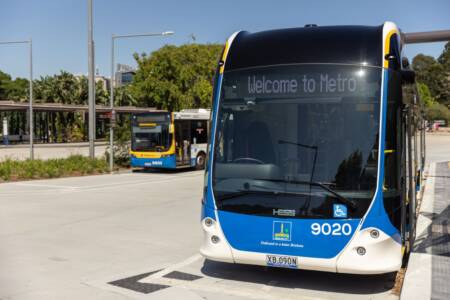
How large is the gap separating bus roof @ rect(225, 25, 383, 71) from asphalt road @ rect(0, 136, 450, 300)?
272 cm

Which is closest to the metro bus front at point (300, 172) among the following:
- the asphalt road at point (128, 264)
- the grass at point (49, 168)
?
the asphalt road at point (128, 264)

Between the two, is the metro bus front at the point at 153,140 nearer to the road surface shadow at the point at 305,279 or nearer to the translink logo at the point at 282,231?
the road surface shadow at the point at 305,279

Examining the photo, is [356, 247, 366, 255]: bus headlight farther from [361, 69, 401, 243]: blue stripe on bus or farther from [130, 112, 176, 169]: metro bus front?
[130, 112, 176, 169]: metro bus front

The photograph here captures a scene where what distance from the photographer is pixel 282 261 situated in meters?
6.39

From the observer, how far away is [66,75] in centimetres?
6731

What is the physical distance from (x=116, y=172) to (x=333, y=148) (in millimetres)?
21013

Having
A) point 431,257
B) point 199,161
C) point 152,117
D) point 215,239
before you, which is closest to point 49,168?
point 152,117

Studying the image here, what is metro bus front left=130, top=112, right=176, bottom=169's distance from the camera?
25.3 meters

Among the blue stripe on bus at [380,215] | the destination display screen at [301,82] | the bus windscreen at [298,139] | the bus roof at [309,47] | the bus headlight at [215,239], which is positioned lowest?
the bus headlight at [215,239]

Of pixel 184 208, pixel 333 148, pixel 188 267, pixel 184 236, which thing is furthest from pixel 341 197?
pixel 184 208

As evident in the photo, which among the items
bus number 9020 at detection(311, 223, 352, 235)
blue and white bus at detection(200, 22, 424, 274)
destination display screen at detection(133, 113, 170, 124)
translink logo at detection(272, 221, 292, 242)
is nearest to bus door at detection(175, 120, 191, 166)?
destination display screen at detection(133, 113, 170, 124)

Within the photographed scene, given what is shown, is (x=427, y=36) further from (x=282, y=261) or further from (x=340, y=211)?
(x=282, y=261)

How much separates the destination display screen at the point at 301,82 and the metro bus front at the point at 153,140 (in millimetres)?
18329

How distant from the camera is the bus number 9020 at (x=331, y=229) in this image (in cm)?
615
